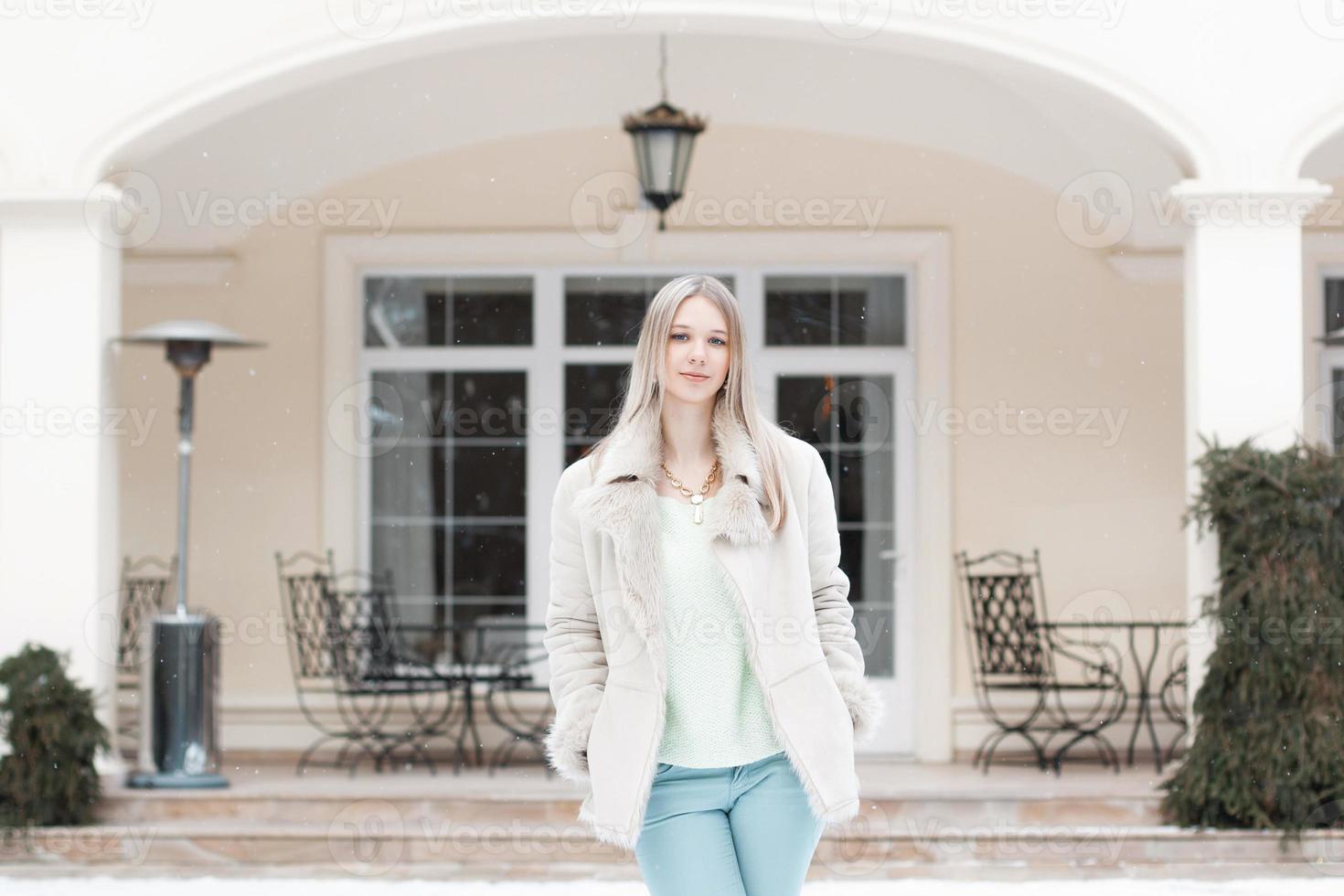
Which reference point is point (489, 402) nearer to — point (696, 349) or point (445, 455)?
point (445, 455)

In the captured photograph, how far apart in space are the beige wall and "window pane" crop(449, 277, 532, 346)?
28cm

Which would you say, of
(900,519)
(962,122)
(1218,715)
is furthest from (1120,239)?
(1218,715)

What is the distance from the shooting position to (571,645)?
2.52 meters

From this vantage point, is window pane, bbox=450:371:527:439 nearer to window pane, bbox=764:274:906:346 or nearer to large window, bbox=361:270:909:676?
large window, bbox=361:270:909:676

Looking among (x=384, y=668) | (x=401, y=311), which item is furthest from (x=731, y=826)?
(x=401, y=311)

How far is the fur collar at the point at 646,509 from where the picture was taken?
2426 mm

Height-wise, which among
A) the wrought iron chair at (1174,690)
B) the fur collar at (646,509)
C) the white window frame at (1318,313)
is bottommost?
the wrought iron chair at (1174,690)

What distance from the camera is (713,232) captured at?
7445 mm

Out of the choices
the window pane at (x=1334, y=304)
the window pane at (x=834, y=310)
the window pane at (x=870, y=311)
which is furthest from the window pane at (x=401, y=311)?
the window pane at (x=1334, y=304)

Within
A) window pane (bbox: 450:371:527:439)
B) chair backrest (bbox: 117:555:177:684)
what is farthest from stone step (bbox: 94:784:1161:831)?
window pane (bbox: 450:371:527:439)

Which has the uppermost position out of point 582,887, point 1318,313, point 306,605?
point 1318,313

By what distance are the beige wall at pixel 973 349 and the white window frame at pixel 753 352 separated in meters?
0.08

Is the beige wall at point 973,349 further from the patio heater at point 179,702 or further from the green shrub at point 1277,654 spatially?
the green shrub at point 1277,654

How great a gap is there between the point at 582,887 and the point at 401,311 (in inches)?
128
